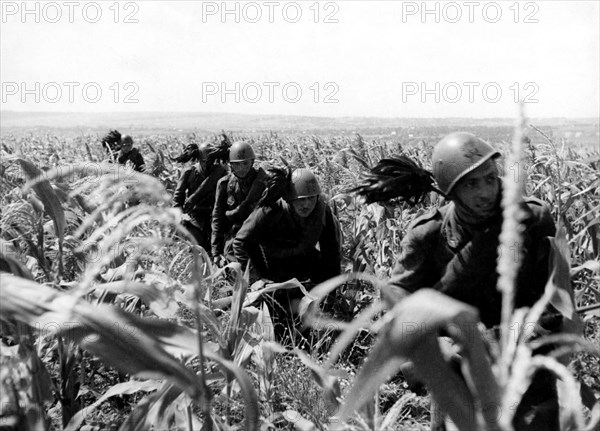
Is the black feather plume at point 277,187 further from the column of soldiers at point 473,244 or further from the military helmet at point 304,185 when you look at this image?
the column of soldiers at point 473,244

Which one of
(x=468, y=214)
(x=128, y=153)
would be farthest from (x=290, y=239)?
(x=128, y=153)

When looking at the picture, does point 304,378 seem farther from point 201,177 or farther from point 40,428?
point 201,177

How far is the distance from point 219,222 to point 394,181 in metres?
3.46

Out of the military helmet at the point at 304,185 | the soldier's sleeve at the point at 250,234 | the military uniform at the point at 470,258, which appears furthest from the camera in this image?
the soldier's sleeve at the point at 250,234

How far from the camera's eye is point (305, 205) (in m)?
4.41

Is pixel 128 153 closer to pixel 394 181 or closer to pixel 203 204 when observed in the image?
pixel 203 204

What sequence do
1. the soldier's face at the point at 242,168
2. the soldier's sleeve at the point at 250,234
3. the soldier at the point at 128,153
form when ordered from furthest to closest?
1. the soldier at the point at 128,153
2. the soldier's face at the point at 242,168
3. the soldier's sleeve at the point at 250,234

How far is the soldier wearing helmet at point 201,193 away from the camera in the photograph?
681 cm

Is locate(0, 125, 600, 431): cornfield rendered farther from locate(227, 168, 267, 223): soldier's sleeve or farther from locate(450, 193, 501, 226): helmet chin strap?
locate(227, 168, 267, 223): soldier's sleeve

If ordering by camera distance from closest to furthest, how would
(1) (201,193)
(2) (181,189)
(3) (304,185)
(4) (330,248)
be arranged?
(3) (304,185), (4) (330,248), (1) (201,193), (2) (181,189)

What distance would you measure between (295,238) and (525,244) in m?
2.42

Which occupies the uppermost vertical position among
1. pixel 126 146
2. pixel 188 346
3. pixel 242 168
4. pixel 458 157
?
pixel 126 146

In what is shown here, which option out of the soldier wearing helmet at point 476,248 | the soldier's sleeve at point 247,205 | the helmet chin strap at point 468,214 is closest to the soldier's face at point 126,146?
the soldier's sleeve at point 247,205

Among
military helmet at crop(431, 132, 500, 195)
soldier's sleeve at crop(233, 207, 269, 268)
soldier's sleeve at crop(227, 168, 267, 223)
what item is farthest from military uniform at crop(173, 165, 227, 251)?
military helmet at crop(431, 132, 500, 195)
